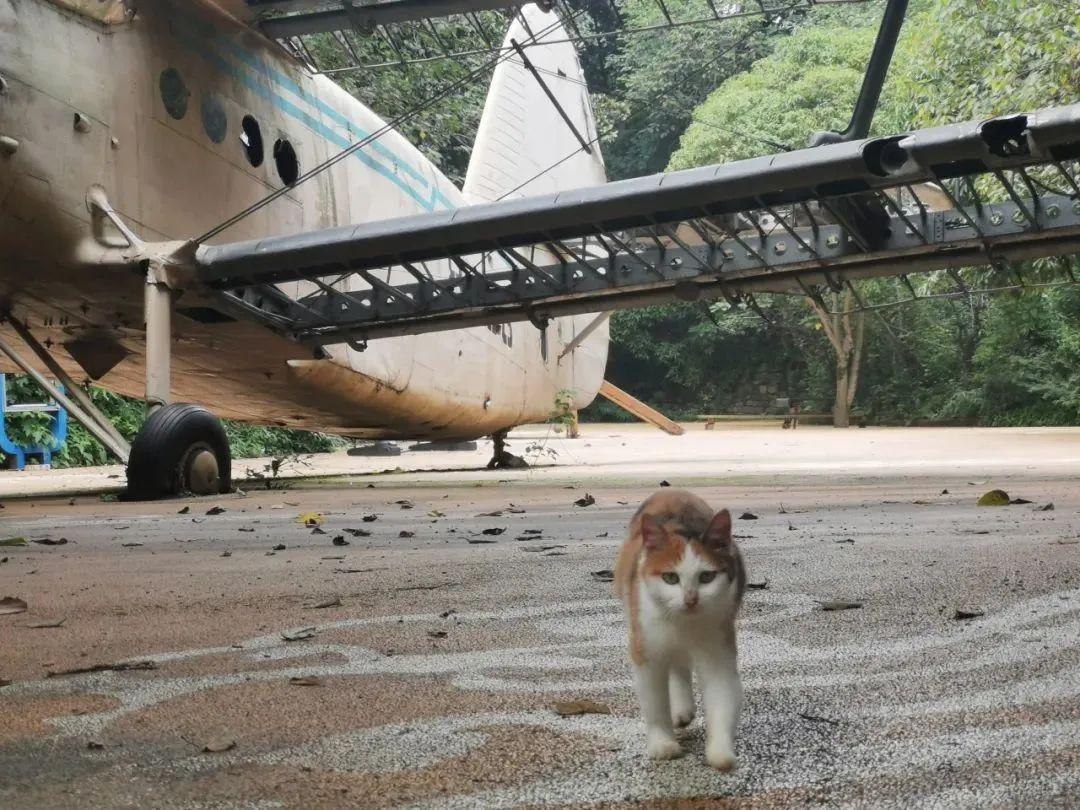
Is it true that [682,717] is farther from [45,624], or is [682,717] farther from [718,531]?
[45,624]

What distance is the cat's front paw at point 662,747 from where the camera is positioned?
4.87 feet

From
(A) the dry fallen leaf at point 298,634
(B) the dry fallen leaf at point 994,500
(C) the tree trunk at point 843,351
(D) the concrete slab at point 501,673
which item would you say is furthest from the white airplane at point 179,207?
(C) the tree trunk at point 843,351

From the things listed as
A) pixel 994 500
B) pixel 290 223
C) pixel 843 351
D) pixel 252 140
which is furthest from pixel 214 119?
pixel 843 351

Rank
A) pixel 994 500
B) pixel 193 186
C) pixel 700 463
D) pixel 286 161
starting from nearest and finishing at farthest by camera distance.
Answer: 1. pixel 994 500
2. pixel 193 186
3. pixel 286 161
4. pixel 700 463

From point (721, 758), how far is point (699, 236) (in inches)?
307

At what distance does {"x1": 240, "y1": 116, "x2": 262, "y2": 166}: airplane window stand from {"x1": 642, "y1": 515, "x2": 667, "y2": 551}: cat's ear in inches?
310

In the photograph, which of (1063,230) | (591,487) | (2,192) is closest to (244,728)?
(2,192)

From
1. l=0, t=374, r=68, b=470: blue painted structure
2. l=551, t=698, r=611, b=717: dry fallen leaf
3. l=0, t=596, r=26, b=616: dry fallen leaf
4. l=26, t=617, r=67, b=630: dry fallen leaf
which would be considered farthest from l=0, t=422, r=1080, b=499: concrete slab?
l=551, t=698, r=611, b=717: dry fallen leaf

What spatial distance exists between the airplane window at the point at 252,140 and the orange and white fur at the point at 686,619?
7888 millimetres

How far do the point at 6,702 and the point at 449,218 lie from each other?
6317mm

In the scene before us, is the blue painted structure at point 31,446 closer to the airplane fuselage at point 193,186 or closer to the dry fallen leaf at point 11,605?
the airplane fuselage at point 193,186

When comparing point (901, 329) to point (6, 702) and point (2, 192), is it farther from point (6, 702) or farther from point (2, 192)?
point (6, 702)

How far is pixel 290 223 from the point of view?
9344mm

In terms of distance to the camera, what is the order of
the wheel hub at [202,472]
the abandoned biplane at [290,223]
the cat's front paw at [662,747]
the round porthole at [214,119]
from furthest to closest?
the round porthole at [214,119] → the wheel hub at [202,472] → the abandoned biplane at [290,223] → the cat's front paw at [662,747]
